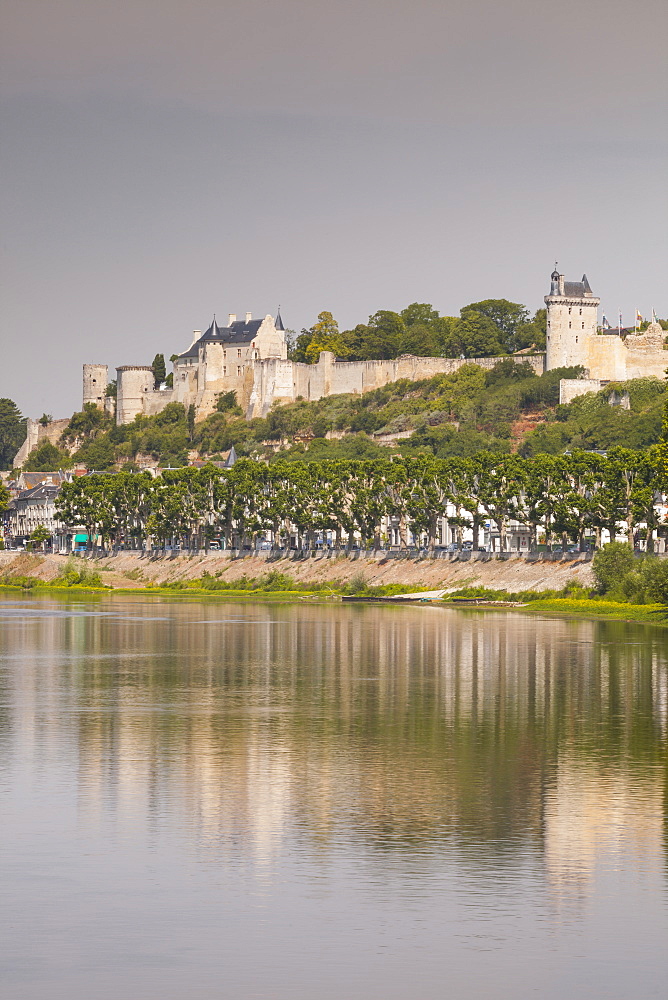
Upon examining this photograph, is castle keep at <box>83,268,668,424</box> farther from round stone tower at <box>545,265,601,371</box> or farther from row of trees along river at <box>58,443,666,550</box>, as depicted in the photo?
row of trees along river at <box>58,443,666,550</box>

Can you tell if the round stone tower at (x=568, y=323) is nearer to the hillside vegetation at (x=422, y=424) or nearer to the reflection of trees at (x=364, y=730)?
the hillside vegetation at (x=422, y=424)

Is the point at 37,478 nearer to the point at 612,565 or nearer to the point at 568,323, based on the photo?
the point at 568,323

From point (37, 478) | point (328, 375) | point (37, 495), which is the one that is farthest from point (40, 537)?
point (328, 375)

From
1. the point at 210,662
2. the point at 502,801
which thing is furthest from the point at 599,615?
the point at 502,801

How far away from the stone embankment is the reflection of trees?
24.7m

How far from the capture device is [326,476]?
99312mm

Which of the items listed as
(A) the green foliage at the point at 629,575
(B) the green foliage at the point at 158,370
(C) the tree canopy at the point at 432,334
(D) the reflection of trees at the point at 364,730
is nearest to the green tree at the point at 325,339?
(C) the tree canopy at the point at 432,334

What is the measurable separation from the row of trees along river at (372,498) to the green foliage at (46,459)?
5545 centimetres

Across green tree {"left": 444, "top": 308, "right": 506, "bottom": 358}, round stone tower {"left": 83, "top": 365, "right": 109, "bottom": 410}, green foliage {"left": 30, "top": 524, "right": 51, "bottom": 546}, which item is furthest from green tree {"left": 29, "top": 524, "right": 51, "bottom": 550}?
green tree {"left": 444, "top": 308, "right": 506, "bottom": 358}

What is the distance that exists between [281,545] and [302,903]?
94352 mm

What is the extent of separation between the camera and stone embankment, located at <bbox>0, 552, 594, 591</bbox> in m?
78.3

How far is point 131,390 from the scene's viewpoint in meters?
174

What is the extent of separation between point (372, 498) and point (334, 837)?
76516mm

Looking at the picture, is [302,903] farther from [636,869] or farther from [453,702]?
[453,702]
